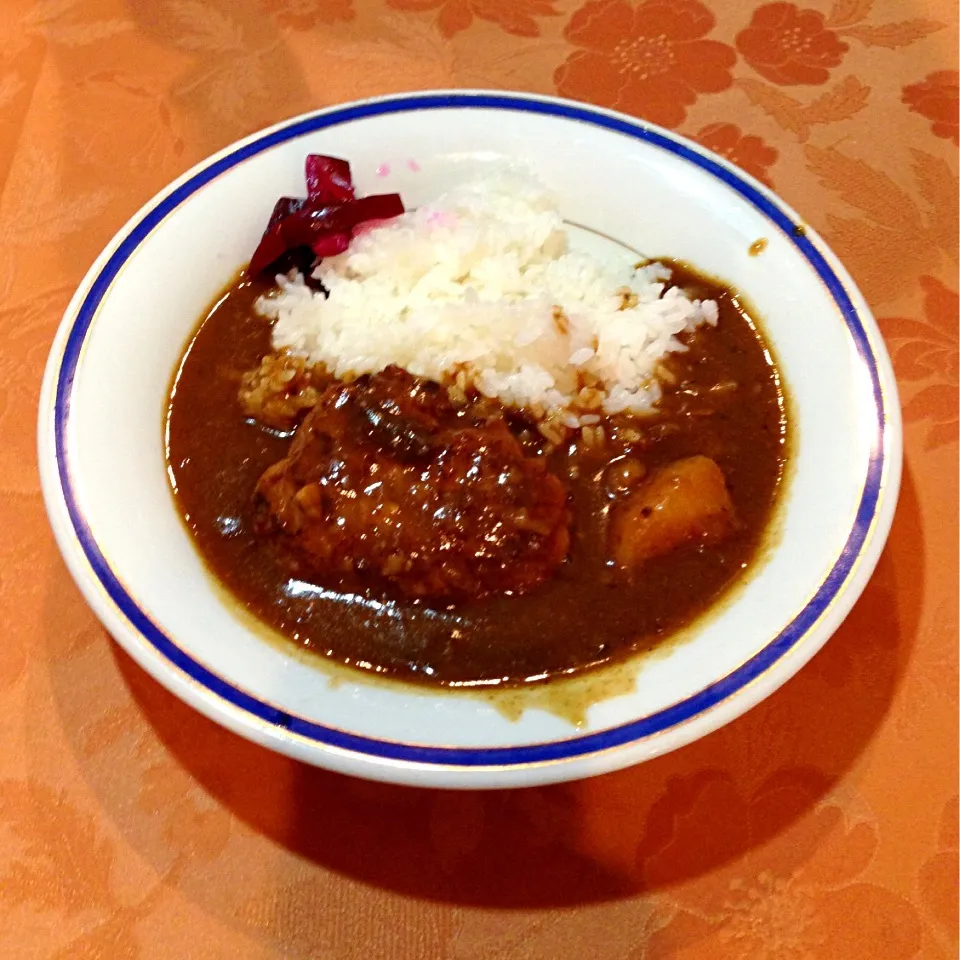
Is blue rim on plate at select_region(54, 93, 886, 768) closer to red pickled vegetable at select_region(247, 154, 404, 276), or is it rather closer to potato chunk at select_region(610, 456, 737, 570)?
red pickled vegetable at select_region(247, 154, 404, 276)

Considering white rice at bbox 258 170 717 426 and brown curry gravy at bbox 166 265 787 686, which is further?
white rice at bbox 258 170 717 426

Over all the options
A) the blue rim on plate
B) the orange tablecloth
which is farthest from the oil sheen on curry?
the orange tablecloth

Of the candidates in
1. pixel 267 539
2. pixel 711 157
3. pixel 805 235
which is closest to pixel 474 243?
pixel 711 157

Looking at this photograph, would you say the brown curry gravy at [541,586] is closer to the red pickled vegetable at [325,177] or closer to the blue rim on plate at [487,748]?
the blue rim on plate at [487,748]

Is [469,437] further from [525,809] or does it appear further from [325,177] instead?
[325,177]

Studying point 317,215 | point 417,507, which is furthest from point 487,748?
point 317,215

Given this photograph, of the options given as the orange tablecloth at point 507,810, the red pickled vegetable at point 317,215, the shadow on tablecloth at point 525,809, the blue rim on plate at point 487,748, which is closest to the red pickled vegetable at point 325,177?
the red pickled vegetable at point 317,215
